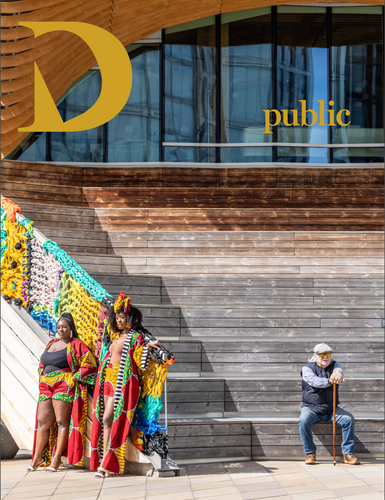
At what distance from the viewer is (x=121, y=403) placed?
17.1 feet

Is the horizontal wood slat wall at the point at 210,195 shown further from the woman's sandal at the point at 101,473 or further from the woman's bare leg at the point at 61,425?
the woman's sandal at the point at 101,473

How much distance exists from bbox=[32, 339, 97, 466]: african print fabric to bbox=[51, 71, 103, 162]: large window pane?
6.94 meters

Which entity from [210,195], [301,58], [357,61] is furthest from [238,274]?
[357,61]

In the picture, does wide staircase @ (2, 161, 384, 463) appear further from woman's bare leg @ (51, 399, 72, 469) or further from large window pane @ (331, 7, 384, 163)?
large window pane @ (331, 7, 384, 163)

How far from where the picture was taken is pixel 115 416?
5.20m

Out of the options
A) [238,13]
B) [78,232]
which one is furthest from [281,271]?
[238,13]

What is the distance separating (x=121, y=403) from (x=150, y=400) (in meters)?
0.24

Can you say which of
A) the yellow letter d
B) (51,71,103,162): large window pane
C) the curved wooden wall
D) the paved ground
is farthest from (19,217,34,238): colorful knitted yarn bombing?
(51,71,103,162): large window pane

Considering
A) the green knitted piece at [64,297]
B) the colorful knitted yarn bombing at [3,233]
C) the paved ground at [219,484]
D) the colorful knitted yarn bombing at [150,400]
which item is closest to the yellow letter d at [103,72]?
the colorful knitted yarn bombing at [3,233]

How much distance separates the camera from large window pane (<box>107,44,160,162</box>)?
12000 mm

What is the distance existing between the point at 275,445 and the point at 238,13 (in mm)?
9002

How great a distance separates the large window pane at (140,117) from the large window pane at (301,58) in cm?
242

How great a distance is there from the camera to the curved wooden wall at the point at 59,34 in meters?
7.83

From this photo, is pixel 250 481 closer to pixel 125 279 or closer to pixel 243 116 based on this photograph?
pixel 125 279
